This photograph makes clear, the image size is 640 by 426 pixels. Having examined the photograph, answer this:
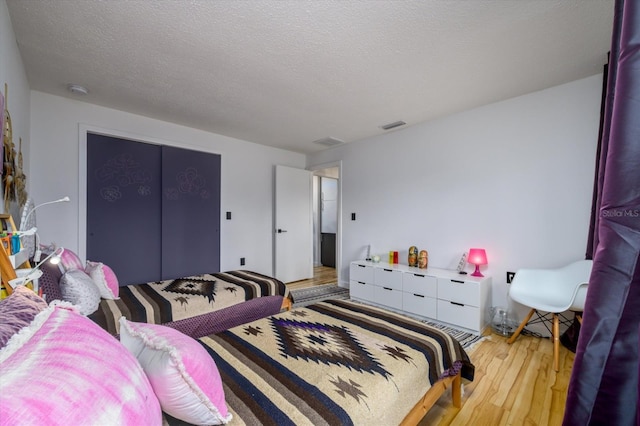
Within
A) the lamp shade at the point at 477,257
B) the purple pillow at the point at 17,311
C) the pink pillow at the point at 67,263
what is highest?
the purple pillow at the point at 17,311

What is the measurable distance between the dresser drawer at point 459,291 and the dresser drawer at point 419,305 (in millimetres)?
142

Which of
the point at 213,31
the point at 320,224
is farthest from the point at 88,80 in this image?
the point at 320,224

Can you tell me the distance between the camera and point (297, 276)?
15.5 feet

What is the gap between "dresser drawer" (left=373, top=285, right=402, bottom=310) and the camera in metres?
3.20

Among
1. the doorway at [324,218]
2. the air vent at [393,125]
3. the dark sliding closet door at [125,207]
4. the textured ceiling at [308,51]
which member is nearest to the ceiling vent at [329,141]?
the air vent at [393,125]

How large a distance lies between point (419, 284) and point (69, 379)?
9.79ft

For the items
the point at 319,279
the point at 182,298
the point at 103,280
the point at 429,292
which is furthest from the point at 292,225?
the point at 103,280

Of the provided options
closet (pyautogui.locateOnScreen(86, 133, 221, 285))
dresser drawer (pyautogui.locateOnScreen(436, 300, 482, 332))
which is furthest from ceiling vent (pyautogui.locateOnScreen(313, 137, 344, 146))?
dresser drawer (pyautogui.locateOnScreen(436, 300, 482, 332))

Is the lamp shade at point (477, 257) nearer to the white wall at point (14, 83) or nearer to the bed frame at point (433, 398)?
the bed frame at point (433, 398)

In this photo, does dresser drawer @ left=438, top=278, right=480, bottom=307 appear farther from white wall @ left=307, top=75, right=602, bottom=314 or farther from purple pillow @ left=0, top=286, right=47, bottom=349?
purple pillow @ left=0, top=286, right=47, bottom=349

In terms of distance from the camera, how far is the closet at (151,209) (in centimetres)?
298

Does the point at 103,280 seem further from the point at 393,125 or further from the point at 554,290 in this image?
the point at 554,290

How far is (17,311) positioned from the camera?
707mm

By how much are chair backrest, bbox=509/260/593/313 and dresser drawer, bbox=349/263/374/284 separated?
1.53m
